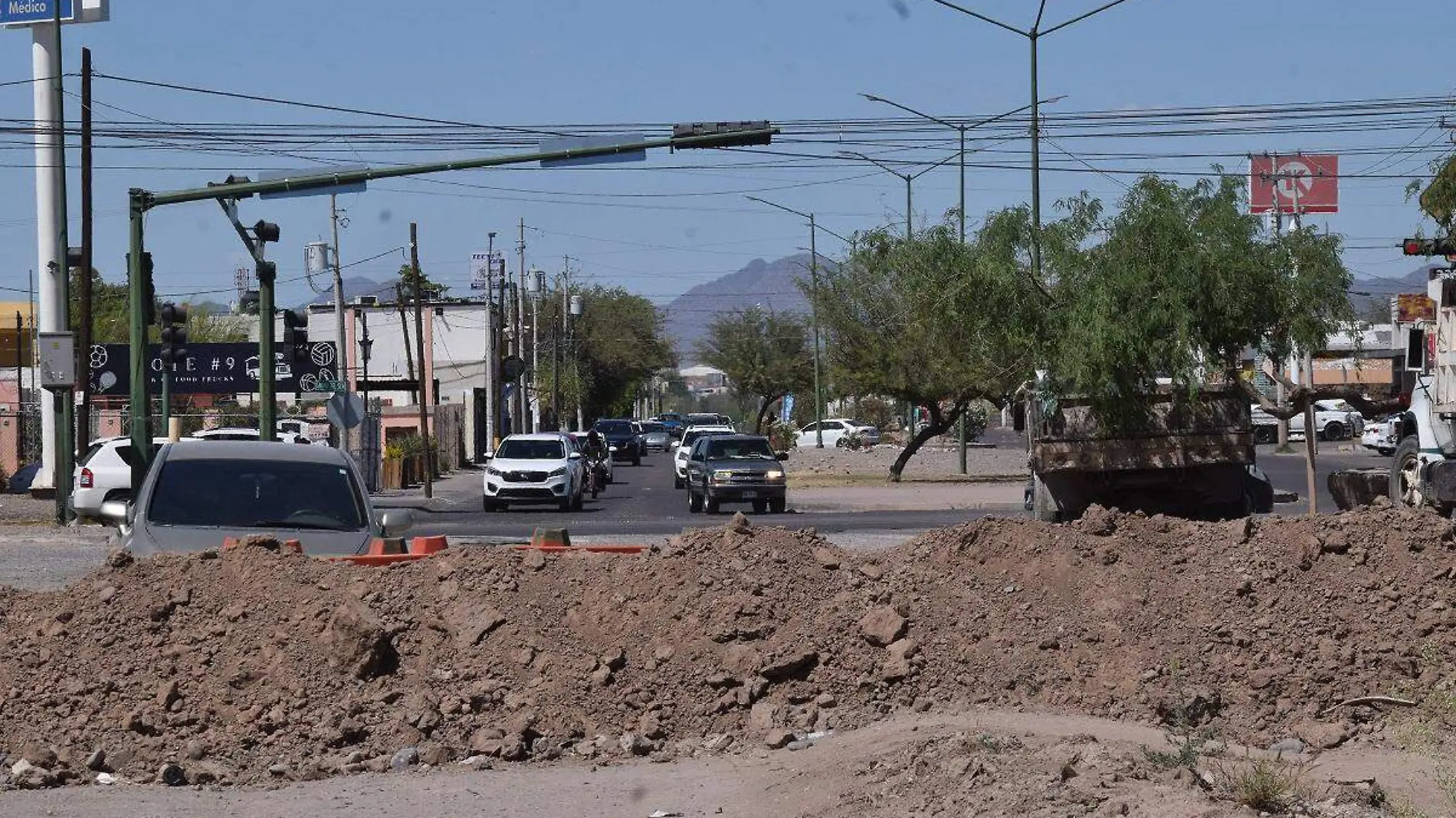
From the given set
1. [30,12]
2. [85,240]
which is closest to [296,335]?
[85,240]

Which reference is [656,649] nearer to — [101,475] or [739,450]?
[101,475]

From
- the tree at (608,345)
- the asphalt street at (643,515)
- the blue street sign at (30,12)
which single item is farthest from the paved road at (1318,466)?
the tree at (608,345)

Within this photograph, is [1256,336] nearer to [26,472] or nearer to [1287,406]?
[1287,406]

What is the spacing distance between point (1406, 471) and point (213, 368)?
3538cm

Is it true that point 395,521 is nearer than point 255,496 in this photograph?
Yes

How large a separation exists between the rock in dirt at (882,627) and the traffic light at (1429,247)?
11.4m

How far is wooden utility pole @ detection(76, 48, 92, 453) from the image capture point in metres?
33.7

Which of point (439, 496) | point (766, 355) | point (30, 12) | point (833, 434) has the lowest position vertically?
point (439, 496)

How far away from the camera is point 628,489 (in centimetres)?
4922

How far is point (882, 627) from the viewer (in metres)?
10.0

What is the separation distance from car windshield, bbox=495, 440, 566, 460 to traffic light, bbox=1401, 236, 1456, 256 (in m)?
21.8

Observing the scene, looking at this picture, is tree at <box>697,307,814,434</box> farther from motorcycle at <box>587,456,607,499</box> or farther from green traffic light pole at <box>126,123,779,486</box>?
green traffic light pole at <box>126,123,779,486</box>

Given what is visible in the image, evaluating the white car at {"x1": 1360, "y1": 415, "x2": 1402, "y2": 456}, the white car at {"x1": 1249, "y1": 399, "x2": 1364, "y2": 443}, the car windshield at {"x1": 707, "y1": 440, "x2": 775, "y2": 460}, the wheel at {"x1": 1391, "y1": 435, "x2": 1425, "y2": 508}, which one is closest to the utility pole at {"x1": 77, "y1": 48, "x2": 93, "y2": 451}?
the car windshield at {"x1": 707, "y1": 440, "x2": 775, "y2": 460}

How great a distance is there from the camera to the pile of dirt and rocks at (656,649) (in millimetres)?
9203
